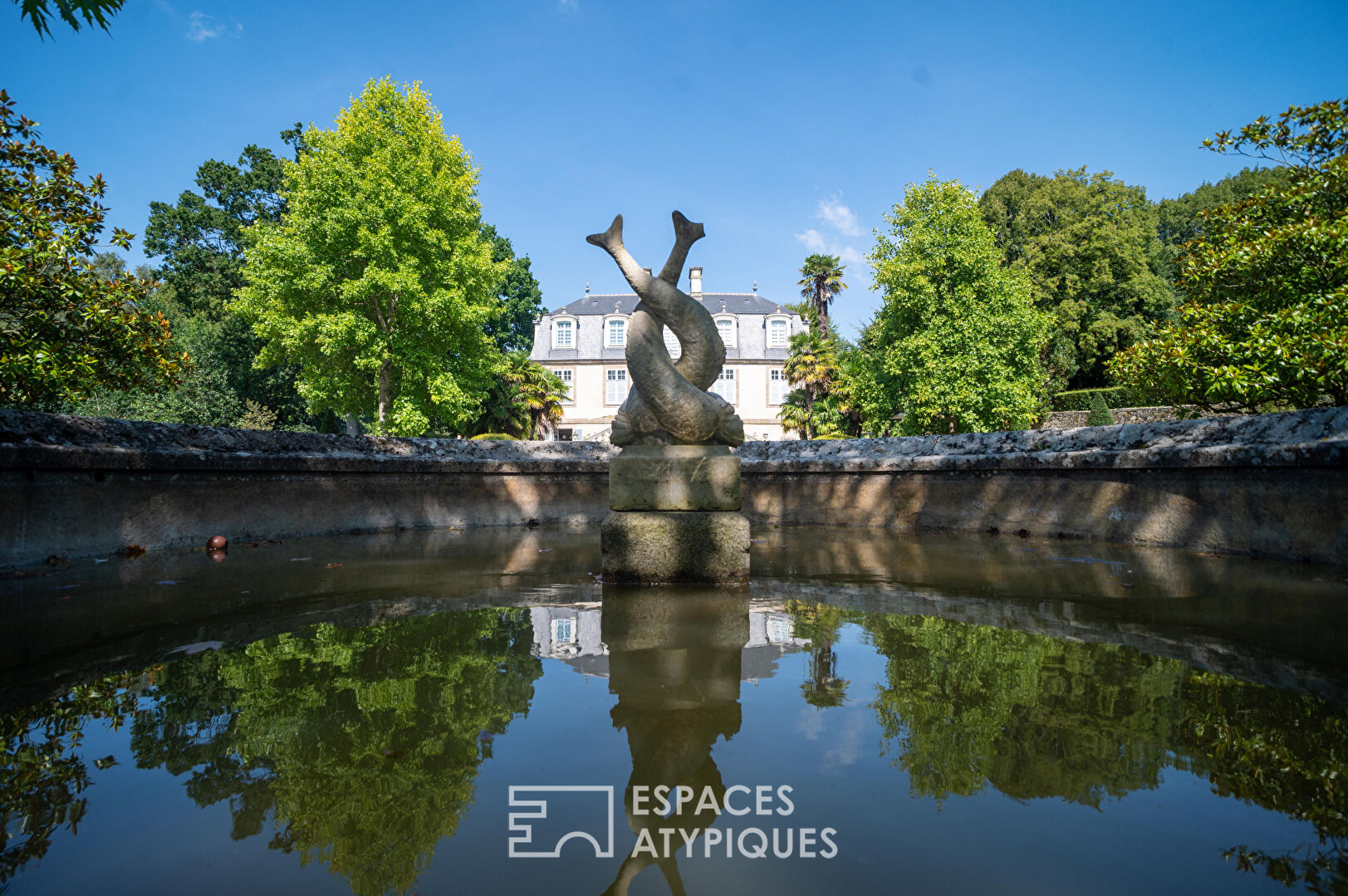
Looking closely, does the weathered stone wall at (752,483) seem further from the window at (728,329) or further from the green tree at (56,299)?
the window at (728,329)

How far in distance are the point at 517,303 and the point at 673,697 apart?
44098mm

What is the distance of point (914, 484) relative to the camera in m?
9.42

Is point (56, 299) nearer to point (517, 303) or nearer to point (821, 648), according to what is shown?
point (821, 648)

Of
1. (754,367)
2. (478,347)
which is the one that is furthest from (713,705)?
(754,367)

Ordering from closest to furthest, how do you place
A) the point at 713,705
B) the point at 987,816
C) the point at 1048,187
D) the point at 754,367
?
the point at 987,816 < the point at 713,705 < the point at 1048,187 < the point at 754,367

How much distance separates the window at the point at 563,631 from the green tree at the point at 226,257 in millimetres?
30245

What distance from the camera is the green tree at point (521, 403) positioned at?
35344 millimetres

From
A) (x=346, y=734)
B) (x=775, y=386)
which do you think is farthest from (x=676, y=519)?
(x=775, y=386)

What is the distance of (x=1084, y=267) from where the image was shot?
31.3 metres

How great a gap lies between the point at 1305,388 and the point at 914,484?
14.1ft

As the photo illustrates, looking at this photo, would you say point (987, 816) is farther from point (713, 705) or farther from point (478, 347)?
point (478, 347)

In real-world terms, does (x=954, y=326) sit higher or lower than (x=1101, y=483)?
higher

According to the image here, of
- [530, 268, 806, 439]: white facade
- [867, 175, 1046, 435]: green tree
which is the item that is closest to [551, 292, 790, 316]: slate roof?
[530, 268, 806, 439]: white facade

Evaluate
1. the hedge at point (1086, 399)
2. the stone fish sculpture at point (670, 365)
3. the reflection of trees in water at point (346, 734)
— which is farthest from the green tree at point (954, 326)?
the reflection of trees in water at point (346, 734)
